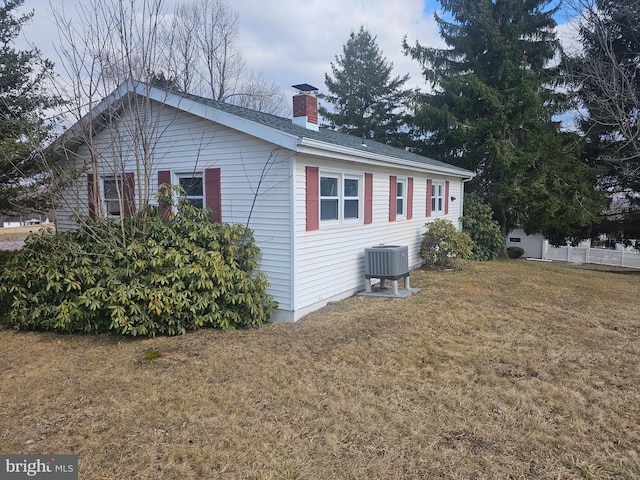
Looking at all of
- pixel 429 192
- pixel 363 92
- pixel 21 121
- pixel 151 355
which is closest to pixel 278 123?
pixel 21 121

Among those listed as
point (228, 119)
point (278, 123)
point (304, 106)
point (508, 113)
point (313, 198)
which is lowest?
Answer: point (313, 198)

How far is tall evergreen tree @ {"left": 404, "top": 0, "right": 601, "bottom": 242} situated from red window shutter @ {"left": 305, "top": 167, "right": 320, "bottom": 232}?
10.2 metres

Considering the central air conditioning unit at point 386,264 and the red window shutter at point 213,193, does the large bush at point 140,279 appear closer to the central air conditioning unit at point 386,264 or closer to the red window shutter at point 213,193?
the red window shutter at point 213,193

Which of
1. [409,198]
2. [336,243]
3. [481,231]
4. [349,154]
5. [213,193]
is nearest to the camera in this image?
[213,193]

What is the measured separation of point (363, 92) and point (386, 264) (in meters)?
19.3

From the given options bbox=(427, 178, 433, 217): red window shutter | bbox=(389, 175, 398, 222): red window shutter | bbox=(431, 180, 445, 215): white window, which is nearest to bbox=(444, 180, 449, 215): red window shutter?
bbox=(431, 180, 445, 215): white window

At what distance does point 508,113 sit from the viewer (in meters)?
15.0

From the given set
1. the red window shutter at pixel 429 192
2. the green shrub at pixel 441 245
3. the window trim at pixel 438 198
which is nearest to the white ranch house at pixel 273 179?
the green shrub at pixel 441 245

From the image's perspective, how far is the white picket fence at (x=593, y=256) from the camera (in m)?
17.6

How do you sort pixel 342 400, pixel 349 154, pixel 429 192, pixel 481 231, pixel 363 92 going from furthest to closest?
pixel 363 92 → pixel 481 231 → pixel 429 192 → pixel 349 154 → pixel 342 400

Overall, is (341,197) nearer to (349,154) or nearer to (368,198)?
(349,154)

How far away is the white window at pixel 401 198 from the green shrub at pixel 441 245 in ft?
4.51

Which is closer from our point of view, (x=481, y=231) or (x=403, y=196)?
(x=403, y=196)

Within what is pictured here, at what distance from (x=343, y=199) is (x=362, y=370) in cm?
377
